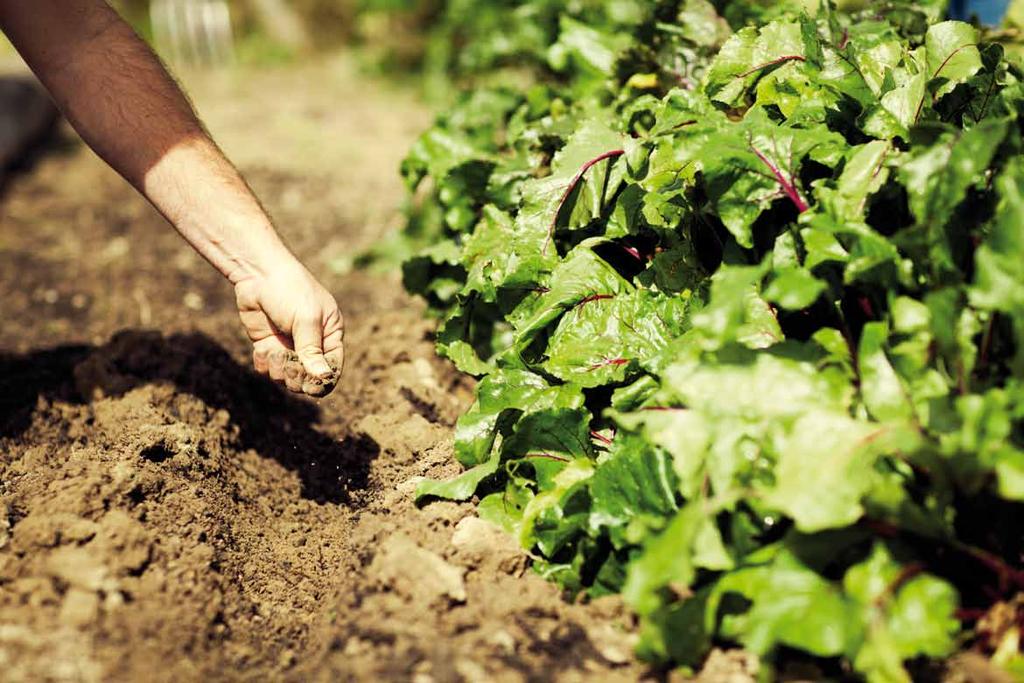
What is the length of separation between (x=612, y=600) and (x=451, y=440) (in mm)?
744

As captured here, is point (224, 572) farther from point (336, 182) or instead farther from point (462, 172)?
point (336, 182)

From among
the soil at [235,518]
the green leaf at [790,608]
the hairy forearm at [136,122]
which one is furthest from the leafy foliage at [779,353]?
the hairy forearm at [136,122]

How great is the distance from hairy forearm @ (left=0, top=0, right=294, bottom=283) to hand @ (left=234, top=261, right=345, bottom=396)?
0.10 metres

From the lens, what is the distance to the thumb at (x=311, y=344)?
6.69 ft

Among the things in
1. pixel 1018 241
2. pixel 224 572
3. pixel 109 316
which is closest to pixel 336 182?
pixel 109 316

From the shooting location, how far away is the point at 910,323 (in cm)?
155

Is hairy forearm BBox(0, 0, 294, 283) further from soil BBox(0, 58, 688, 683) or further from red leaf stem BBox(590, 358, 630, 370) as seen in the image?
red leaf stem BBox(590, 358, 630, 370)

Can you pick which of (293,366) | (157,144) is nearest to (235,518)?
(293,366)

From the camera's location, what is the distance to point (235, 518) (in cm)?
214

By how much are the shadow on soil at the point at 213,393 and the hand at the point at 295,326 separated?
390 mm

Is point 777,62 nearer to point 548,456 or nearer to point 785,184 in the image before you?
point 785,184

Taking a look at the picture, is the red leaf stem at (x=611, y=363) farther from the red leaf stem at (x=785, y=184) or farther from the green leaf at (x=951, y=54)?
the green leaf at (x=951, y=54)

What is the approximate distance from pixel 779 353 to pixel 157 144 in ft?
5.68

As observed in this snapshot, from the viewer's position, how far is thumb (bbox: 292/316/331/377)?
6.69 feet
